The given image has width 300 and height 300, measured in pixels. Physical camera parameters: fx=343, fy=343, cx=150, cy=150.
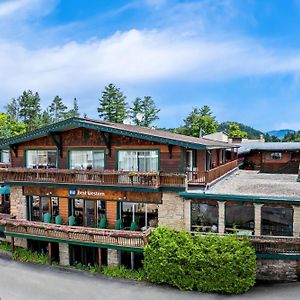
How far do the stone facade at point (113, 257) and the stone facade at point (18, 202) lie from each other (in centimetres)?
689

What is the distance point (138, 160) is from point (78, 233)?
17.9ft

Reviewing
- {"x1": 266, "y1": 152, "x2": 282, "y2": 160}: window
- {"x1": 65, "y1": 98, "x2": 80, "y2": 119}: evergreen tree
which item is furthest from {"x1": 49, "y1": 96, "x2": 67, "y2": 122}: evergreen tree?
{"x1": 266, "y1": 152, "x2": 282, "y2": 160}: window

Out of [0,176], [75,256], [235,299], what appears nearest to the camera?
[235,299]

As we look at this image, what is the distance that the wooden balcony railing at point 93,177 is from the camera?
19.1 m

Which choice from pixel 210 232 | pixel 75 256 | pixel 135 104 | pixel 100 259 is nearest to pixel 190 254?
pixel 210 232

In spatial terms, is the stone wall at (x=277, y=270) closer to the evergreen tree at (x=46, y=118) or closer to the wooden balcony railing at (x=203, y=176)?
the wooden balcony railing at (x=203, y=176)

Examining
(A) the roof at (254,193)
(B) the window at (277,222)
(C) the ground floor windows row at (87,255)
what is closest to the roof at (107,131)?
(A) the roof at (254,193)

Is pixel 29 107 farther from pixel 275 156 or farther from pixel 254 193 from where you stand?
pixel 254 193

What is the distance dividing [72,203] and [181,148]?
8.03 meters

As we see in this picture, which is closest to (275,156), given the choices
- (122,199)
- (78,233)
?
(122,199)

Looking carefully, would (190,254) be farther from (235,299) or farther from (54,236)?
(54,236)

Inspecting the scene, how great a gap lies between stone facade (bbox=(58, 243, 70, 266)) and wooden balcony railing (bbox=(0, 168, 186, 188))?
3957mm

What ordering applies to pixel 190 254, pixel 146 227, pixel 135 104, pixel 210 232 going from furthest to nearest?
pixel 135 104
pixel 146 227
pixel 210 232
pixel 190 254

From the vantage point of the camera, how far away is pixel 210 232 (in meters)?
18.5
